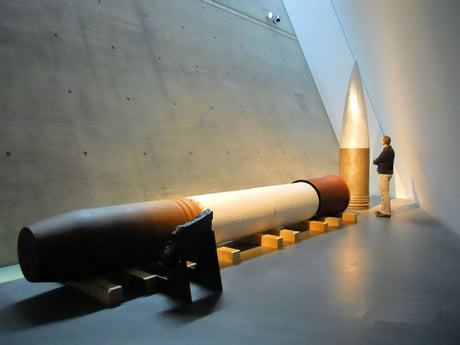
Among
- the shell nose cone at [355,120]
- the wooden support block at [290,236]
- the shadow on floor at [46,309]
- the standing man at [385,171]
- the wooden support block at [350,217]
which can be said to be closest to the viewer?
the shadow on floor at [46,309]

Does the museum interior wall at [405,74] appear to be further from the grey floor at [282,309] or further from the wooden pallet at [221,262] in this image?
the grey floor at [282,309]

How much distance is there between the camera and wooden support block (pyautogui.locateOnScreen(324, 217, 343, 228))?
4.58m

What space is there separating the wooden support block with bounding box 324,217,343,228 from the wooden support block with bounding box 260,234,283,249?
1146mm

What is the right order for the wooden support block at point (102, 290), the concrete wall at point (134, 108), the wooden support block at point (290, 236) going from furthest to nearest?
the wooden support block at point (290, 236), the concrete wall at point (134, 108), the wooden support block at point (102, 290)

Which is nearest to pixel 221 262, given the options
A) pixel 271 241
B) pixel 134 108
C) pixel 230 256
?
pixel 230 256

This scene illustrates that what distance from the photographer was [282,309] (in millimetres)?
2289

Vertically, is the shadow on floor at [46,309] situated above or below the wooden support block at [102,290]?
below

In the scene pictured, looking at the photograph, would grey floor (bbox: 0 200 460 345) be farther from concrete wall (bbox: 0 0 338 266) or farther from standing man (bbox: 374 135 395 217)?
standing man (bbox: 374 135 395 217)

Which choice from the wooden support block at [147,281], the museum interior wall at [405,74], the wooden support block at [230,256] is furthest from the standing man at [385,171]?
the wooden support block at [147,281]

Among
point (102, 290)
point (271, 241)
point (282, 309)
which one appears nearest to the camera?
point (282, 309)

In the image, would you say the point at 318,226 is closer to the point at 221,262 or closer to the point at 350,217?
the point at 350,217

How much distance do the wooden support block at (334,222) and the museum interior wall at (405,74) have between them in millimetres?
1192

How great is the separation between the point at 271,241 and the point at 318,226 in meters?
0.91

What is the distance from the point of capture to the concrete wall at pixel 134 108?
3359 millimetres
